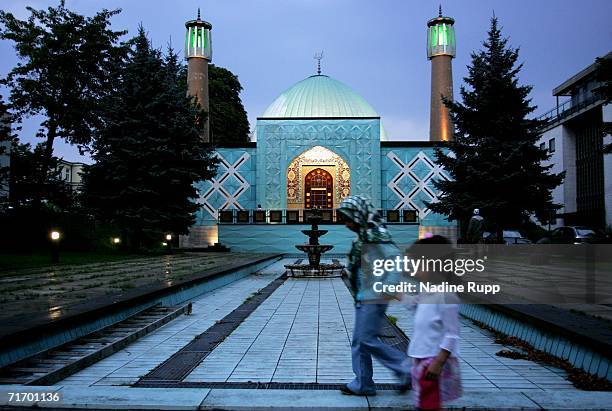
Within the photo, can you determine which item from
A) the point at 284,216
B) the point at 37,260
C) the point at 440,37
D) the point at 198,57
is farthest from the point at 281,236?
the point at 440,37

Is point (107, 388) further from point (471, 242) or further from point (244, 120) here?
point (244, 120)

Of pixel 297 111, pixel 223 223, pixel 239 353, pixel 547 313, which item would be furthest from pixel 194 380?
pixel 297 111

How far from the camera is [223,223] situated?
37.6 m

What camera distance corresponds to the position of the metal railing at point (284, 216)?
124ft

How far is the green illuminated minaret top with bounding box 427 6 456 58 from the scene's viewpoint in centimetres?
4356

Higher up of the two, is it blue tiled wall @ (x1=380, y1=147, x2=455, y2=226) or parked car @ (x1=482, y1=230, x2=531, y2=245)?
blue tiled wall @ (x1=380, y1=147, x2=455, y2=226)

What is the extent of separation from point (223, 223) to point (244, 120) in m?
18.8

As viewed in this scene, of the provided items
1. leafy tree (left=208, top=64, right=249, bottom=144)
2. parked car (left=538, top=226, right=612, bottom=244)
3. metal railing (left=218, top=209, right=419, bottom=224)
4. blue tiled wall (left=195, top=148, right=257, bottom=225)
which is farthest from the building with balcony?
leafy tree (left=208, top=64, right=249, bottom=144)

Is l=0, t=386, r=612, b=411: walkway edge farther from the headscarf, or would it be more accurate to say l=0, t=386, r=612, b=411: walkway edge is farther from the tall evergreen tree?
the tall evergreen tree

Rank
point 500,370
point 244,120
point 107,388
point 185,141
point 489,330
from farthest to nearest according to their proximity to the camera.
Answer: point 244,120, point 185,141, point 489,330, point 500,370, point 107,388

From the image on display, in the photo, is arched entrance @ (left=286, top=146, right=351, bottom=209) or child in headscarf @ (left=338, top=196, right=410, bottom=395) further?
arched entrance @ (left=286, top=146, right=351, bottom=209)

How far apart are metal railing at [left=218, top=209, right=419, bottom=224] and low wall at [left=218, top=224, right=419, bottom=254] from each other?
49cm

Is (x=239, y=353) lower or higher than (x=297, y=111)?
lower

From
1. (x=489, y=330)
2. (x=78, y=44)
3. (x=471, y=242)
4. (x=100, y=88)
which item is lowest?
(x=489, y=330)
